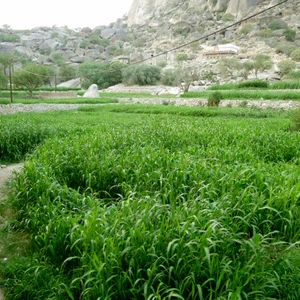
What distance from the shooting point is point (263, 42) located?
241 ft

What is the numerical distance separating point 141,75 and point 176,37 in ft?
163

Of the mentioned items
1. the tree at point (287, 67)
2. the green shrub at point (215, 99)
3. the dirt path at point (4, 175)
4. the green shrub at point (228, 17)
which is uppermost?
the green shrub at point (228, 17)

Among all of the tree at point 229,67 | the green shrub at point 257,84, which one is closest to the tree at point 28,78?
the green shrub at point 257,84

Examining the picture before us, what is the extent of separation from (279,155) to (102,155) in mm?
3974

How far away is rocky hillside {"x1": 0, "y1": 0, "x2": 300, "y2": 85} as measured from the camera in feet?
Result: 239

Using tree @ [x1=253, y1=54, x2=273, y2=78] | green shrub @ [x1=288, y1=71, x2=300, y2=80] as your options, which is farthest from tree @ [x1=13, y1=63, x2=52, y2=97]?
green shrub @ [x1=288, y1=71, x2=300, y2=80]

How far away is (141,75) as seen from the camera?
52781 mm

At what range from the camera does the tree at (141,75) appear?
173 feet

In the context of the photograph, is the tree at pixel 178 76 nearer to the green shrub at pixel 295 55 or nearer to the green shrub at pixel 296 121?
the green shrub at pixel 295 55

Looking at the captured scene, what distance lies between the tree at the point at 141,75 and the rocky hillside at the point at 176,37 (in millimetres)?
5458

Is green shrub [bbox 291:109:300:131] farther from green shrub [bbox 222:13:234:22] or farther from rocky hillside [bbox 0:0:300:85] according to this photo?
green shrub [bbox 222:13:234:22]

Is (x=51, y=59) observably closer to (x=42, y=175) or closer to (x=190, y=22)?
(x=190, y=22)

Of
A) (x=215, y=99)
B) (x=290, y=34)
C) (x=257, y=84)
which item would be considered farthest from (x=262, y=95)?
(x=290, y=34)

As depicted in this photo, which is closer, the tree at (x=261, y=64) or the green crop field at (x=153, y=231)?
the green crop field at (x=153, y=231)
